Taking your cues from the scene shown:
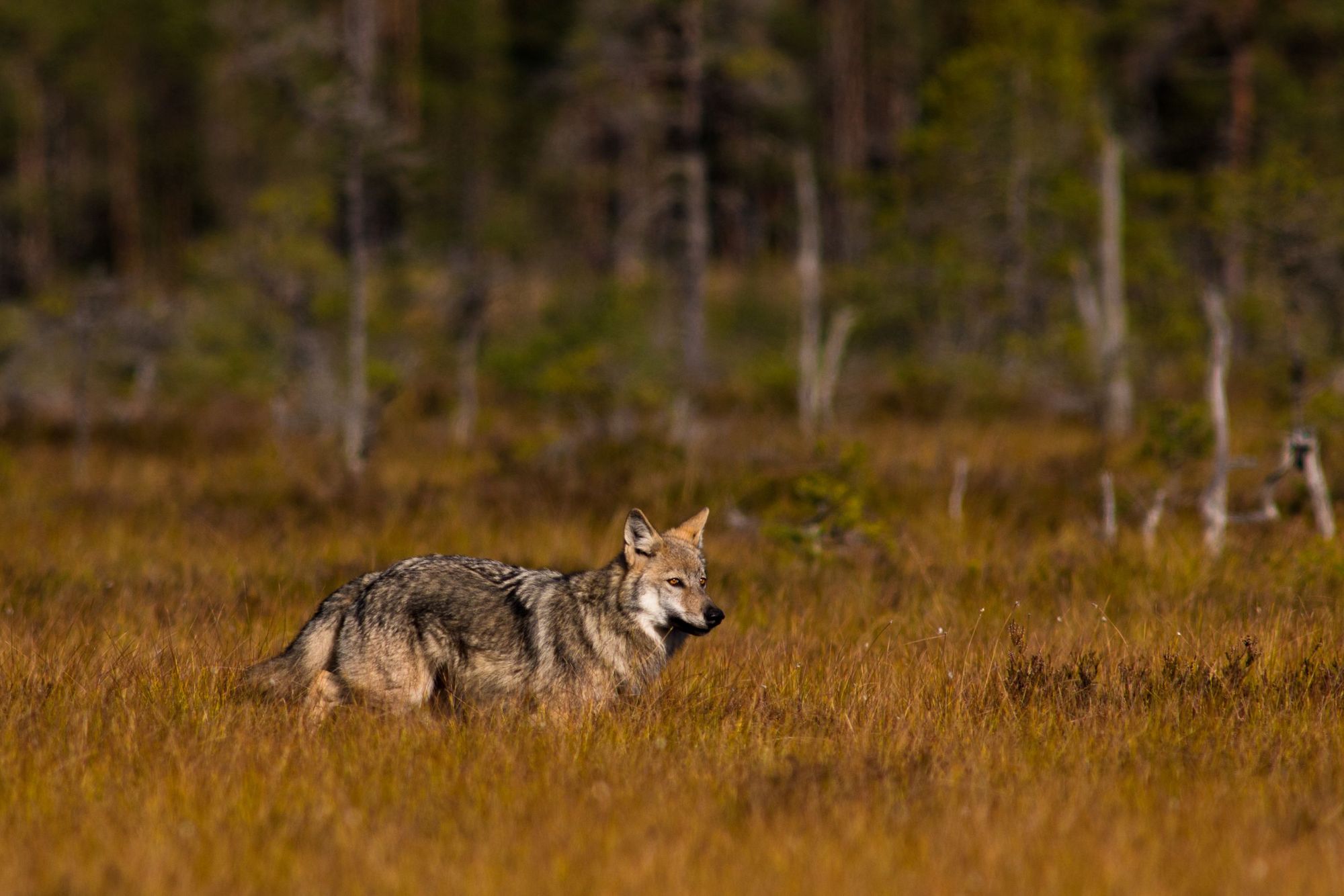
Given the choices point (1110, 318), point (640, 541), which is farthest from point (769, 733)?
point (1110, 318)

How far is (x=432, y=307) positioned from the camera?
26.8 m

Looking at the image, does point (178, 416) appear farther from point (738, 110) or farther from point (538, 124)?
point (538, 124)

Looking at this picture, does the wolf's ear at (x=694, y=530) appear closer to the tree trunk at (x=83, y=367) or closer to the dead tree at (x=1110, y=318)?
the tree trunk at (x=83, y=367)

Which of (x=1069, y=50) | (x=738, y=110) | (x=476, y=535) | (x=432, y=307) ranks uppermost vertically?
(x=1069, y=50)

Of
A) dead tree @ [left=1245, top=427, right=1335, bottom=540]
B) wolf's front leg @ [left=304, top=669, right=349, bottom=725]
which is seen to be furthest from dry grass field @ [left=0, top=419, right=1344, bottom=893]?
dead tree @ [left=1245, top=427, right=1335, bottom=540]

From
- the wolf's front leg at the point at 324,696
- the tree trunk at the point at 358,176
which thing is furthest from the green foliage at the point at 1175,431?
the tree trunk at the point at 358,176

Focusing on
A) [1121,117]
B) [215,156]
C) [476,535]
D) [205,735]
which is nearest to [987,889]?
[205,735]

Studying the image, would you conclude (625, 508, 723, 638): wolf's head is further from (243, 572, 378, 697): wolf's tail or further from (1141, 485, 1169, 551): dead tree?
(1141, 485, 1169, 551): dead tree

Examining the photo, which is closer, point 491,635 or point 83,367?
point 491,635

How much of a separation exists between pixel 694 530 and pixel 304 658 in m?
2.06

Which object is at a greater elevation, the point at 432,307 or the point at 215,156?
the point at 215,156

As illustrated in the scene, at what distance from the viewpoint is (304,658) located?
5.74 metres

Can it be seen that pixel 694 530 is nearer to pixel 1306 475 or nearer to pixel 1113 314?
pixel 1306 475

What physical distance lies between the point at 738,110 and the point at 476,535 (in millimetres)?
14052
